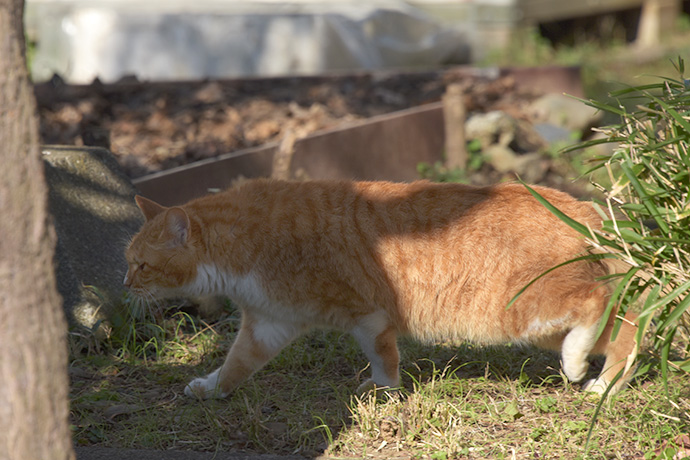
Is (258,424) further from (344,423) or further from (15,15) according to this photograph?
(15,15)

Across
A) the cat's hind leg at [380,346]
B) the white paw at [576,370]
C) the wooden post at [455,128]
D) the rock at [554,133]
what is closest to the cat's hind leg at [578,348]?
the white paw at [576,370]

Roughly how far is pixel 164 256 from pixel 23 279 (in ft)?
5.61

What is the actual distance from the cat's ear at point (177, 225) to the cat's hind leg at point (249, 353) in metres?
0.52

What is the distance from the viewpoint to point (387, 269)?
3531 millimetres

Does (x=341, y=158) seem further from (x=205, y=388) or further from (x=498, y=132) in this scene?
(x=205, y=388)

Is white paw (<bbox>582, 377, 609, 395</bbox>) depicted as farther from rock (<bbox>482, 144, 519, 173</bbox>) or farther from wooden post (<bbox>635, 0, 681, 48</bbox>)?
wooden post (<bbox>635, 0, 681, 48</bbox>)

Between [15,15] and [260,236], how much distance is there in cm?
178

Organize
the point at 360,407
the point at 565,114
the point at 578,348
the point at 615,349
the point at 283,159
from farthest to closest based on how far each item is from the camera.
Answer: the point at 565,114, the point at 283,159, the point at 615,349, the point at 578,348, the point at 360,407

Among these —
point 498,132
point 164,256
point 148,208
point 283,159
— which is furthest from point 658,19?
point 164,256

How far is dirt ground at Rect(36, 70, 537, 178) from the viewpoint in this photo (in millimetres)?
6805

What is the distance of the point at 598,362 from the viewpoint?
400 cm

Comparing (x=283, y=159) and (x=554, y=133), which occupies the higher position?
(x=283, y=159)

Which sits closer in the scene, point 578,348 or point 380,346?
point 578,348

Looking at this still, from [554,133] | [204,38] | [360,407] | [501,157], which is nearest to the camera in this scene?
[360,407]
